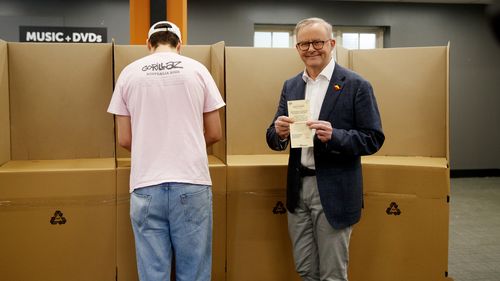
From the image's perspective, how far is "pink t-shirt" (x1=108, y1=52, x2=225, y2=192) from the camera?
1582 millimetres

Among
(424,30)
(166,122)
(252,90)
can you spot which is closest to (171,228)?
(166,122)

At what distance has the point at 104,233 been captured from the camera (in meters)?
2.22

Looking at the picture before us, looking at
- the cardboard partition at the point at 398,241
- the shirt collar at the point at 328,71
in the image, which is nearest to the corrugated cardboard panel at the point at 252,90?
the cardboard partition at the point at 398,241

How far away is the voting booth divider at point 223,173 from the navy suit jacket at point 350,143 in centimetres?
55

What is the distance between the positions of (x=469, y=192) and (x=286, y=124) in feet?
15.5

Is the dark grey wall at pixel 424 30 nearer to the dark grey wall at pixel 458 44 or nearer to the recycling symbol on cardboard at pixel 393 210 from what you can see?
the dark grey wall at pixel 458 44

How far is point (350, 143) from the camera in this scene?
169cm

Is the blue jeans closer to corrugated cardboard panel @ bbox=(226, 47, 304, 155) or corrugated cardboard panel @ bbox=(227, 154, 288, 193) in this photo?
corrugated cardboard panel @ bbox=(227, 154, 288, 193)

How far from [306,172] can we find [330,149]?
0.17 m

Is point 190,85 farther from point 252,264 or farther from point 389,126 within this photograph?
point 389,126

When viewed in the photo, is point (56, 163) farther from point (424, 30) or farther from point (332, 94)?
point (424, 30)

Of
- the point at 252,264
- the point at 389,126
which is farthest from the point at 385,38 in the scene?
the point at 252,264

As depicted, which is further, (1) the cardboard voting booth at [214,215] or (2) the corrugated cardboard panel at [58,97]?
(2) the corrugated cardboard panel at [58,97]

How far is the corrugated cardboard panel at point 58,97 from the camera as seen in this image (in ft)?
7.84
